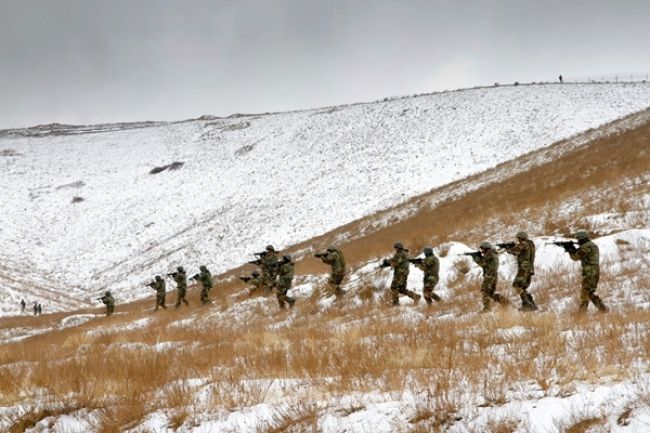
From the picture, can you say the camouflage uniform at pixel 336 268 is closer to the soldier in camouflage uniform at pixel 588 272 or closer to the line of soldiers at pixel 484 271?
the line of soldiers at pixel 484 271

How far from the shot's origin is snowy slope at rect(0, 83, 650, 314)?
38375 millimetres

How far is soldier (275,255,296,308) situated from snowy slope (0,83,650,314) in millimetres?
19718

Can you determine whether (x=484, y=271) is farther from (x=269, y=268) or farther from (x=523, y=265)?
(x=269, y=268)

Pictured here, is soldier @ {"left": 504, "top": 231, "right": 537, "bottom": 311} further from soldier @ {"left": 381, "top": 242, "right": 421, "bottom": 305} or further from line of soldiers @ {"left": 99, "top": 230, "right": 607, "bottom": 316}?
soldier @ {"left": 381, "top": 242, "right": 421, "bottom": 305}

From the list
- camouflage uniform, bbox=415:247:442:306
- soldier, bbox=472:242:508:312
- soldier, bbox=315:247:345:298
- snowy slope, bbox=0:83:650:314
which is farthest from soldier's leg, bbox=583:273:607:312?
snowy slope, bbox=0:83:650:314

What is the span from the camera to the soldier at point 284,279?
608 inches

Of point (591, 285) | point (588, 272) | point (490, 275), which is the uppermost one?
point (490, 275)

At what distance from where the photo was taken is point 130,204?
5484 cm

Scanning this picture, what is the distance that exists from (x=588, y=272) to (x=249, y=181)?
45529 millimetres

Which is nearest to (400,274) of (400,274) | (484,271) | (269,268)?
(400,274)

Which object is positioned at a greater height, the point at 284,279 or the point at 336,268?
the point at 336,268

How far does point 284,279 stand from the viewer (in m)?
15.6

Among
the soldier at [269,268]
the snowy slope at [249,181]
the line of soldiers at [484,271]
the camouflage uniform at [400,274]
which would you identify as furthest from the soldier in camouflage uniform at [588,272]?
the snowy slope at [249,181]

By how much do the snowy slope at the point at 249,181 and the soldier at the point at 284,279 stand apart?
19.7 meters
